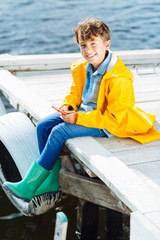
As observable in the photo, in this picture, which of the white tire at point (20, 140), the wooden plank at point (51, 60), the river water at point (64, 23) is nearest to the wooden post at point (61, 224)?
the white tire at point (20, 140)

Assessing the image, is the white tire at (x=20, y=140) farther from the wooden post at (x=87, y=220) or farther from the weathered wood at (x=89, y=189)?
the wooden post at (x=87, y=220)

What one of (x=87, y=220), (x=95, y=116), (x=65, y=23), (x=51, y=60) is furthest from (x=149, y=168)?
(x=65, y=23)

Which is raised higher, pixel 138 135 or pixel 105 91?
pixel 105 91

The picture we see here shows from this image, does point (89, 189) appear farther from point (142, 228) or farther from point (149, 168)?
point (142, 228)

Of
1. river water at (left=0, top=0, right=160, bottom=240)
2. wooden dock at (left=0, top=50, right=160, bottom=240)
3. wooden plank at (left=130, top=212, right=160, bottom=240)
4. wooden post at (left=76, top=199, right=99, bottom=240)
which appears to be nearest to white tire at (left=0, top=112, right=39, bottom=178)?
wooden dock at (left=0, top=50, right=160, bottom=240)

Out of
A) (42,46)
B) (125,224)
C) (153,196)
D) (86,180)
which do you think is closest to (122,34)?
(42,46)

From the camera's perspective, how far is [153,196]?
261 cm

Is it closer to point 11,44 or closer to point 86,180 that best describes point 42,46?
point 11,44

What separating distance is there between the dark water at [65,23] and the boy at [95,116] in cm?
668

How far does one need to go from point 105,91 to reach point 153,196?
994 millimetres

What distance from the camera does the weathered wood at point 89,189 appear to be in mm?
3318

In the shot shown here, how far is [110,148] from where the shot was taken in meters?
3.28

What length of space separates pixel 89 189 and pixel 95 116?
656 millimetres

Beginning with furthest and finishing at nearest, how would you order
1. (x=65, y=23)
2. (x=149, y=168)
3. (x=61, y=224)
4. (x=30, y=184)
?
1. (x=65, y=23)
2. (x=30, y=184)
3. (x=149, y=168)
4. (x=61, y=224)
